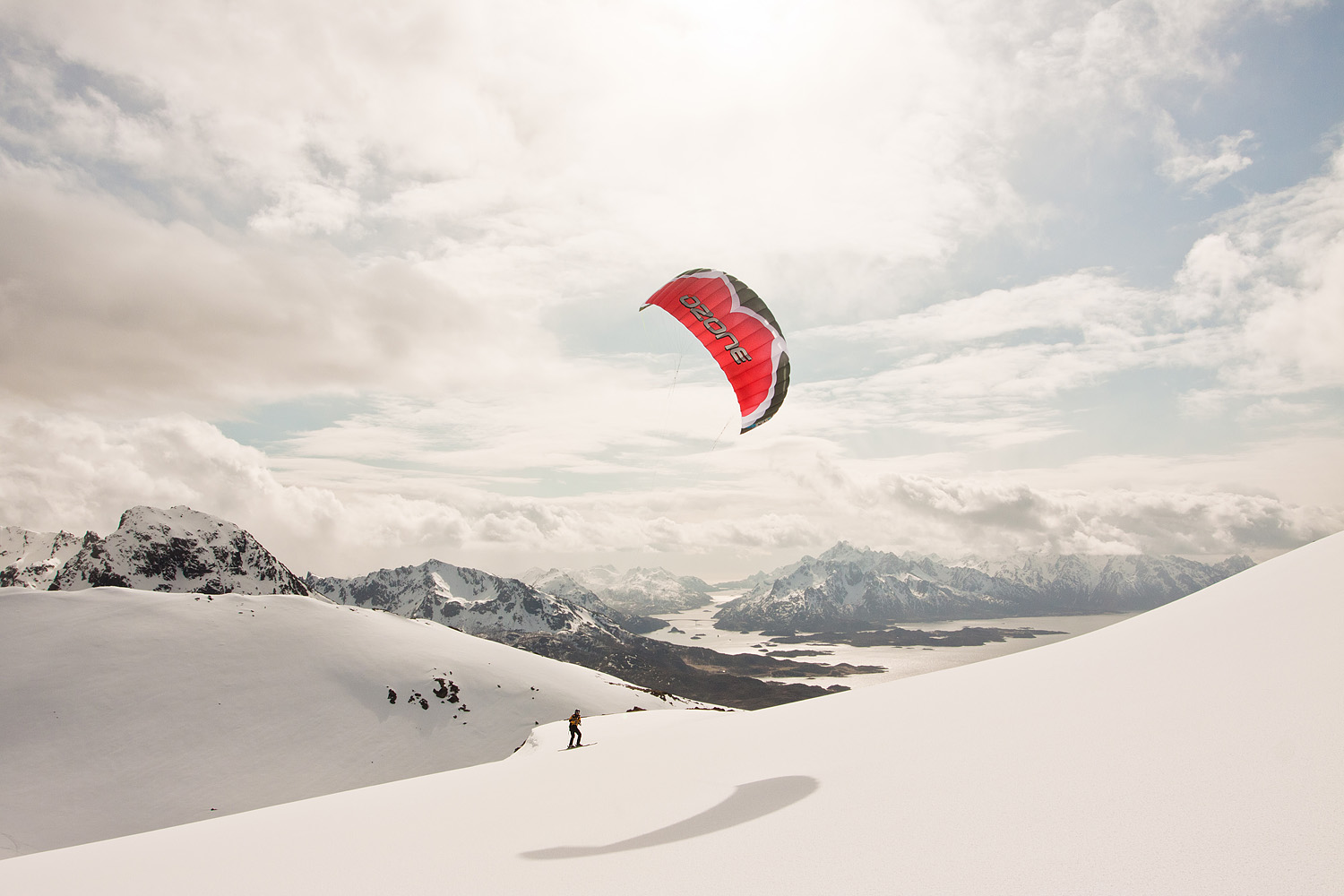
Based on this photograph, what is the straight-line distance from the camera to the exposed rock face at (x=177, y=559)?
13762cm

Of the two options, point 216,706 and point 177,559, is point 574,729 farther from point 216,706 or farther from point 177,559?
point 177,559

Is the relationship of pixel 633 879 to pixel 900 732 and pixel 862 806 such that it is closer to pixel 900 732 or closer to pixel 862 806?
pixel 862 806

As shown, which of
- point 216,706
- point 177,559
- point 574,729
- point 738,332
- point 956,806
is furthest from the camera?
point 177,559

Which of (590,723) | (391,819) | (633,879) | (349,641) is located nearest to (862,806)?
(633,879)

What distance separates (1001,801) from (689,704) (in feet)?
285

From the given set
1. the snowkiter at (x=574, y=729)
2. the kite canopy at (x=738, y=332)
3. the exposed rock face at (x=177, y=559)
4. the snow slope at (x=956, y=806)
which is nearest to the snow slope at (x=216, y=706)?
the snowkiter at (x=574, y=729)

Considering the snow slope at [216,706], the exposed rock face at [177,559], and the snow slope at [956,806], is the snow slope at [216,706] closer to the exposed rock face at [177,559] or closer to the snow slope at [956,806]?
the snow slope at [956,806]

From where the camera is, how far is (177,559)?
476ft

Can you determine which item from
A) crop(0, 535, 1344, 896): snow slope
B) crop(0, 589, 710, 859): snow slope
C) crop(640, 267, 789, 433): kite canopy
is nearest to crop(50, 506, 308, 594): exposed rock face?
crop(0, 589, 710, 859): snow slope

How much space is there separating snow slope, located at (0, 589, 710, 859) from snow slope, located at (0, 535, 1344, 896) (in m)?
41.6

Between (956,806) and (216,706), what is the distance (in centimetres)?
6366

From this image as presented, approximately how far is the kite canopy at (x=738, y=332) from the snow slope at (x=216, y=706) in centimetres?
4545

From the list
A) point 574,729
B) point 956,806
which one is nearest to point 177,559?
point 574,729

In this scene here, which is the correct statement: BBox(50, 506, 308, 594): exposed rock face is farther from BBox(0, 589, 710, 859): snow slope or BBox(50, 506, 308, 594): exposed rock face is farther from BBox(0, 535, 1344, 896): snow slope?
BBox(0, 535, 1344, 896): snow slope
